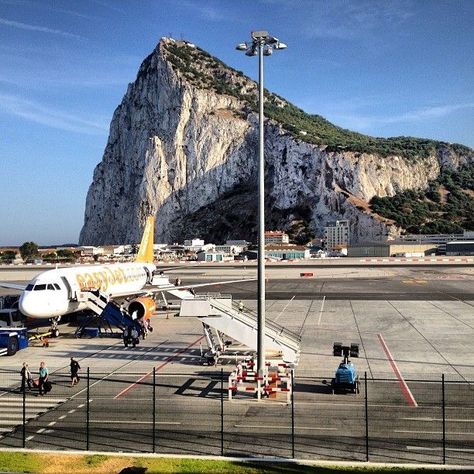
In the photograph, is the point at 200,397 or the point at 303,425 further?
the point at 200,397

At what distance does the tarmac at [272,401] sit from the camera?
1745 centimetres

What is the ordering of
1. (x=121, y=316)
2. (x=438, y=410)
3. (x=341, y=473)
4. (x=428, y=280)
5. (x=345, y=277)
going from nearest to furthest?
(x=341, y=473) < (x=438, y=410) < (x=121, y=316) < (x=428, y=280) < (x=345, y=277)

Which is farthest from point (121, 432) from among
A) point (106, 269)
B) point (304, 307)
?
point (304, 307)

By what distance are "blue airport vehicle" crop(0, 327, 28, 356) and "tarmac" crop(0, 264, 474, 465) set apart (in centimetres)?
64

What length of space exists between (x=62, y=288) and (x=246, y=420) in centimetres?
2022

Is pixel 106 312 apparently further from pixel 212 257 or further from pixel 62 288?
pixel 212 257

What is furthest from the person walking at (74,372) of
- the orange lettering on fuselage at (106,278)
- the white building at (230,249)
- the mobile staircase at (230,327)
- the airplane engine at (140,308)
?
the white building at (230,249)

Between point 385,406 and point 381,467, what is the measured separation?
20.5 ft

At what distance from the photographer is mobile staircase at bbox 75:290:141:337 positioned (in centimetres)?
3591

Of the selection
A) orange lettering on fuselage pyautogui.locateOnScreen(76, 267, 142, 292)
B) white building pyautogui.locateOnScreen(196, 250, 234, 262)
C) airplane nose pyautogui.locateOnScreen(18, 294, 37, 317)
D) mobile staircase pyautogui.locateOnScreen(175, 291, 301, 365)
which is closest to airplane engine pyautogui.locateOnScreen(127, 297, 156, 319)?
orange lettering on fuselage pyautogui.locateOnScreen(76, 267, 142, 292)

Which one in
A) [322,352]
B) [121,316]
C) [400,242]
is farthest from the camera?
[400,242]

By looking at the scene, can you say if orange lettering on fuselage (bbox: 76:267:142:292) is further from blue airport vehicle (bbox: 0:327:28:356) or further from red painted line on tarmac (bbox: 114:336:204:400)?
red painted line on tarmac (bbox: 114:336:204:400)

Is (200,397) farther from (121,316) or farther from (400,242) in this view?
(400,242)

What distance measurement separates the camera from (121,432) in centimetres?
1880
